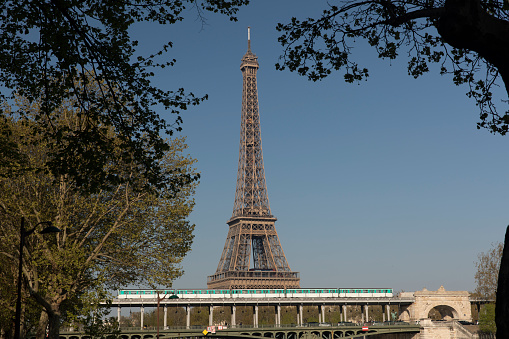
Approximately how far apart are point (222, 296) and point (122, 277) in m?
71.2

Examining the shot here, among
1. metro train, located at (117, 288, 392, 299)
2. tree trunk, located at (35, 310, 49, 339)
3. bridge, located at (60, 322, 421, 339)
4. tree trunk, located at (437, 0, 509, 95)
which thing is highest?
tree trunk, located at (437, 0, 509, 95)

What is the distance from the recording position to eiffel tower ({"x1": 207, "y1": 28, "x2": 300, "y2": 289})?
12400cm

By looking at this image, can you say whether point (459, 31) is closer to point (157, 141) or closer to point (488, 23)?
point (488, 23)

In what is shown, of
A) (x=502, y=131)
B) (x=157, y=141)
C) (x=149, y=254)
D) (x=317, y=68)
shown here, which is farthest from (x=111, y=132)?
(x=502, y=131)

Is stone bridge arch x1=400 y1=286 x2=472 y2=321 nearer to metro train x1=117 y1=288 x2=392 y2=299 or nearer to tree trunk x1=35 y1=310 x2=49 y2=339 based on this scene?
metro train x1=117 y1=288 x2=392 y2=299

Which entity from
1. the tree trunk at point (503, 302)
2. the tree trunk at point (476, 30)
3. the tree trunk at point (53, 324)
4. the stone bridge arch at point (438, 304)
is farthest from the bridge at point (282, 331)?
the tree trunk at point (476, 30)

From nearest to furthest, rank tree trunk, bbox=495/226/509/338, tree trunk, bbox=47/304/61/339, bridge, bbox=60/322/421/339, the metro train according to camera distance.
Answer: tree trunk, bbox=495/226/509/338, tree trunk, bbox=47/304/61/339, bridge, bbox=60/322/421/339, the metro train

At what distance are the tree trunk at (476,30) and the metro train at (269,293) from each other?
297 feet

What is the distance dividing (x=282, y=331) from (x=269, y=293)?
20.0 m

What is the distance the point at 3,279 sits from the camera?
1373 inches

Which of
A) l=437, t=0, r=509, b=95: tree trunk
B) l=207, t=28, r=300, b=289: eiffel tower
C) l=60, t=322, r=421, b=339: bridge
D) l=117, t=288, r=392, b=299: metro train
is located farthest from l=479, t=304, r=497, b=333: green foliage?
l=437, t=0, r=509, b=95: tree trunk

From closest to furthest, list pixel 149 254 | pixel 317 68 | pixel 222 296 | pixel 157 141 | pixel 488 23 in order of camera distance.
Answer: pixel 488 23, pixel 317 68, pixel 157 141, pixel 149 254, pixel 222 296

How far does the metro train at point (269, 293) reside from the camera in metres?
98.1

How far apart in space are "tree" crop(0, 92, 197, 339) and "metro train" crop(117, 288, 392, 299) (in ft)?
215
